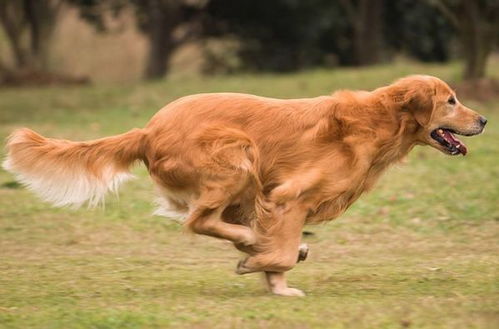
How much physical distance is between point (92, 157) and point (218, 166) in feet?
3.40

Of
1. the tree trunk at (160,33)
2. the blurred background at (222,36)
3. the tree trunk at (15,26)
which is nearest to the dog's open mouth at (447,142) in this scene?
the blurred background at (222,36)

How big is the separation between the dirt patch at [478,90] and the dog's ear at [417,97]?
11932 mm

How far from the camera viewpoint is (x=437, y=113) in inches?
307

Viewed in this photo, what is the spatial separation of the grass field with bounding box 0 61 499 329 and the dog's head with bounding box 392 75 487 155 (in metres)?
1.13

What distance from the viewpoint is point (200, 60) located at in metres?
36.8

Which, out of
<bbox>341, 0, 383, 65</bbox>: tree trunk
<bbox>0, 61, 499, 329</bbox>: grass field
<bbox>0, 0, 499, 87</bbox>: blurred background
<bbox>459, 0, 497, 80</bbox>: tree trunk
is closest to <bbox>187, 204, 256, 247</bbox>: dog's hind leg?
<bbox>0, 61, 499, 329</bbox>: grass field

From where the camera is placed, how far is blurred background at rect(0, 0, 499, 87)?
28.0 m

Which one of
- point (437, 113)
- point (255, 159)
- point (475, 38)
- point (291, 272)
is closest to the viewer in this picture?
point (255, 159)

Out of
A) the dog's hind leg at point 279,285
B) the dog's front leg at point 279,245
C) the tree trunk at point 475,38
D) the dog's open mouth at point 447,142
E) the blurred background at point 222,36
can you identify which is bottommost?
the blurred background at point 222,36

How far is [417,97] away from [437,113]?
276mm

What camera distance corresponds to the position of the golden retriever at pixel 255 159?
24.1 ft

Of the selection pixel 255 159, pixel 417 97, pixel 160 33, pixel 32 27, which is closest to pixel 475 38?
pixel 160 33

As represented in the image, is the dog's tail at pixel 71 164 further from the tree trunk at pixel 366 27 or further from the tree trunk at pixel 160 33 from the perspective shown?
the tree trunk at pixel 160 33

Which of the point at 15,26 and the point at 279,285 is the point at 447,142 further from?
the point at 15,26
